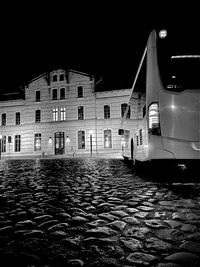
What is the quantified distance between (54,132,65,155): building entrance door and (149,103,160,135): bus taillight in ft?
101

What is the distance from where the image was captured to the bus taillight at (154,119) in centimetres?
493

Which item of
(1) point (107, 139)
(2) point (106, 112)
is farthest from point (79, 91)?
(1) point (107, 139)

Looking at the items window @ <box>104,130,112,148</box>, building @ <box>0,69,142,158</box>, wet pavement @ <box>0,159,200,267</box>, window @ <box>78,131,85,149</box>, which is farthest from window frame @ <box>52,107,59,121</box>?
wet pavement @ <box>0,159,200,267</box>

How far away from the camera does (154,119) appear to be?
497cm

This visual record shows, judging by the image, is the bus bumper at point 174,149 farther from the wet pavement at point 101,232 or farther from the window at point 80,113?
the window at point 80,113

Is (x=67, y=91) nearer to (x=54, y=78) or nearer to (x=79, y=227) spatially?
(x=54, y=78)

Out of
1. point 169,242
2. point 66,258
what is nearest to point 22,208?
point 66,258

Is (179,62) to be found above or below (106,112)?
below

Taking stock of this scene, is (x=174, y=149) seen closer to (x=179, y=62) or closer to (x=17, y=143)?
(x=179, y=62)

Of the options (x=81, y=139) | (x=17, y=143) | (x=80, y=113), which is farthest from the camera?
(x=17, y=143)

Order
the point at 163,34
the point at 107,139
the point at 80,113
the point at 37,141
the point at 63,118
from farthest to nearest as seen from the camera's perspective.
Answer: the point at 37,141 → the point at 63,118 → the point at 80,113 → the point at 107,139 → the point at 163,34

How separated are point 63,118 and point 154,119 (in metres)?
31.8

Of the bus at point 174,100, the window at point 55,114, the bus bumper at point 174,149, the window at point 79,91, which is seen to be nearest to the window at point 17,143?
the window at point 55,114

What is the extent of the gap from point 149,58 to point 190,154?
99.7 inches
